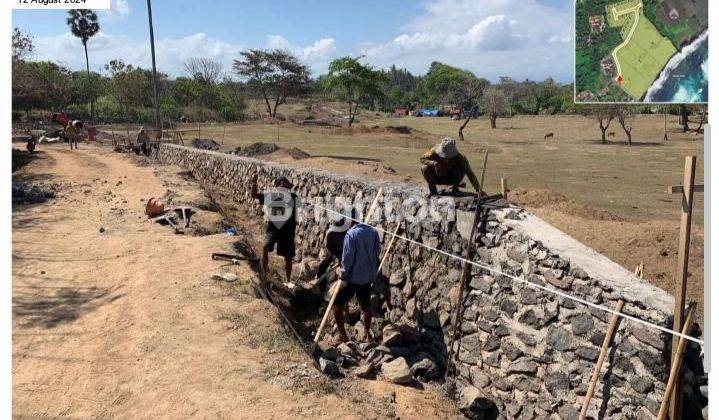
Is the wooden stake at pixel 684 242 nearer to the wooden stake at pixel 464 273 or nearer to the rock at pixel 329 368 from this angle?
the wooden stake at pixel 464 273

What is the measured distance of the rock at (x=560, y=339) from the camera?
4.84 meters

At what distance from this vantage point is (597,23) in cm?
2673

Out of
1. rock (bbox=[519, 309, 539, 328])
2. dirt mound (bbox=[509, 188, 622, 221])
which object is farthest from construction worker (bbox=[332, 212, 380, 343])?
dirt mound (bbox=[509, 188, 622, 221])

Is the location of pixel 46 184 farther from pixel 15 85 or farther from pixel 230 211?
pixel 230 211

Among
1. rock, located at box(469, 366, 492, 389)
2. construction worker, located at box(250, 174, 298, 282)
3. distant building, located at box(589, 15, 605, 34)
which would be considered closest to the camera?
rock, located at box(469, 366, 492, 389)

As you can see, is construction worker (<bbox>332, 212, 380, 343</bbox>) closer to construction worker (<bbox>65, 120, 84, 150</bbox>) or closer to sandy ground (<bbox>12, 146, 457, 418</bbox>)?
sandy ground (<bbox>12, 146, 457, 418</bbox>)

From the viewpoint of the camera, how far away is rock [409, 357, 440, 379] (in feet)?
20.7

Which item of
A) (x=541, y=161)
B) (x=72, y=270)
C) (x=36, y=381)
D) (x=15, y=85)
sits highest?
(x=15, y=85)

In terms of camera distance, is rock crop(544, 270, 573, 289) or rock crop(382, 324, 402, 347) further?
rock crop(382, 324, 402, 347)

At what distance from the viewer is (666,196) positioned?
1380 centimetres

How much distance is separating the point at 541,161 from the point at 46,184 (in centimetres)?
2046

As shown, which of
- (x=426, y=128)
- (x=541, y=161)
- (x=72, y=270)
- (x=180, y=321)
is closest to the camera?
(x=180, y=321)

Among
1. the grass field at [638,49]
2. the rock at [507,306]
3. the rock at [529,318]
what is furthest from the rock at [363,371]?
the grass field at [638,49]

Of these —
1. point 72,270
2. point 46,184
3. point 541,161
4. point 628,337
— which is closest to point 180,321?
point 72,270
